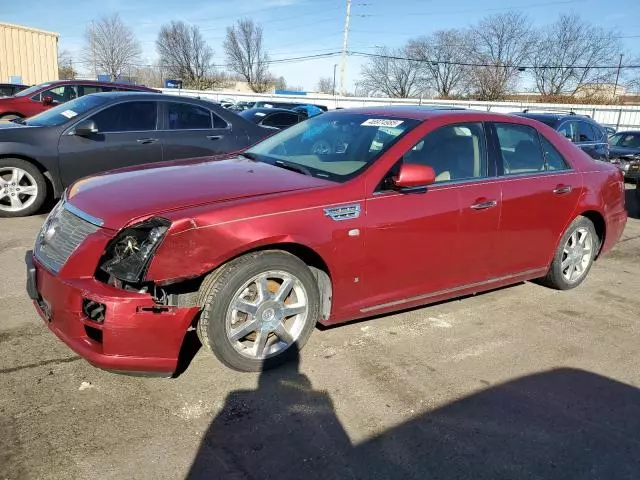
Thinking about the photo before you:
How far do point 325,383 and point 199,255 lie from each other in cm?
108

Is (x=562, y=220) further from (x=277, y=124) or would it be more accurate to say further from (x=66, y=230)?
(x=277, y=124)

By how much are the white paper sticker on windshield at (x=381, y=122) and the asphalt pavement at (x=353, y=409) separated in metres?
1.50

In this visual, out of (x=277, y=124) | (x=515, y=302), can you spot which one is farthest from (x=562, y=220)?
(x=277, y=124)

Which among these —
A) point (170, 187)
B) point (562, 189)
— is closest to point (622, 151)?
point (562, 189)

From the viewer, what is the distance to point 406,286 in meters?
3.78

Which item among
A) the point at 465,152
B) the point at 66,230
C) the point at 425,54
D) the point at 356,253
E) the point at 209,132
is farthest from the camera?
the point at 425,54

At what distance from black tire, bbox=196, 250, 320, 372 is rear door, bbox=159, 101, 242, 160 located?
15.1 ft

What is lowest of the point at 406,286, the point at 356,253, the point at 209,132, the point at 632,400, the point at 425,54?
the point at 632,400

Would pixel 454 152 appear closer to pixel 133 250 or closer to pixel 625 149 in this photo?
pixel 133 250

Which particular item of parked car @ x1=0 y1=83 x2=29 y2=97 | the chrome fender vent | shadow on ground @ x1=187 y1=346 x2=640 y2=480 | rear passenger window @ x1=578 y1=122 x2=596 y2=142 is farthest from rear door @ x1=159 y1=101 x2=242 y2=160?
parked car @ x1=0 y1=83 x2=29 y2=97

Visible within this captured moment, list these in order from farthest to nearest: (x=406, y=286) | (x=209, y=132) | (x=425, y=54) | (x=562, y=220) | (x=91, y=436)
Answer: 1. (x=425, y=54)
2. (x=209, y=132)
3. (x=562, y=220)
4. (x=406, y=286)
5. (x=91, y=436)

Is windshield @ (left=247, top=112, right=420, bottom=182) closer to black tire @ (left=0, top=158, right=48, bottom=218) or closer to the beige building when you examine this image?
black tire @ (left=0, top=158, right=48, bottom=218)

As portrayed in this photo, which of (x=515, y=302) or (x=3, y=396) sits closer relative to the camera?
(x=3, y=396)

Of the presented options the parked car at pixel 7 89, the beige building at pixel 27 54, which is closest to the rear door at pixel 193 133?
the parked car at pixel 7 89
